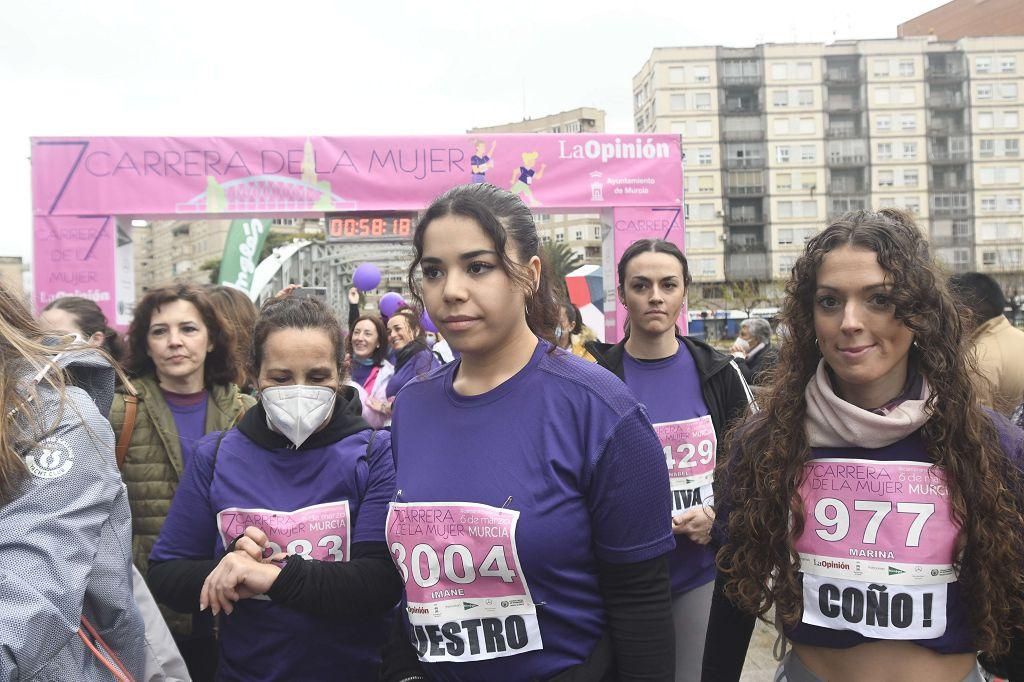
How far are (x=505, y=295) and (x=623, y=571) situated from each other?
65 cm

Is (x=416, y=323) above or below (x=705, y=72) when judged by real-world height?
below

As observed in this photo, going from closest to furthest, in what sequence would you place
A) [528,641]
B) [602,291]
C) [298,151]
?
[528,641] < [298,151] < [602,291]

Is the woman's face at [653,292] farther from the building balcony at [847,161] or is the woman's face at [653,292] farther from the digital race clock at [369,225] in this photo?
the building balcony at [847,161]

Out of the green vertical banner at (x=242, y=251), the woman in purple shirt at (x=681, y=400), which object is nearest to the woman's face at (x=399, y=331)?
the woman in purple shirt at (x=681, y=400)

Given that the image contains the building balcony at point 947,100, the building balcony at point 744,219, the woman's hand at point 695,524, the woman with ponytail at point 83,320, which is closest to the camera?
the woman's hand at point 695,524

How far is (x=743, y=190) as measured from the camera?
72.1 m

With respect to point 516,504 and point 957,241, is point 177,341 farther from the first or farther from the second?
point 957,241

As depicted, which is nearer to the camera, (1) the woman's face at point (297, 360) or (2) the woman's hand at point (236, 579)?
(2) the woman's hand at point (236, 579)

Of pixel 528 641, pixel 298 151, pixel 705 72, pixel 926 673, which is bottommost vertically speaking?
pixel 926 673

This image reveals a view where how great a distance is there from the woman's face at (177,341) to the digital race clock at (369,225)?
5993 millimetres

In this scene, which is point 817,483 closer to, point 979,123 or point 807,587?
point 807,587

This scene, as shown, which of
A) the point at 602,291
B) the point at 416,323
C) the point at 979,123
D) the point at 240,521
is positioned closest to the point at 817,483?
the point at 240,521

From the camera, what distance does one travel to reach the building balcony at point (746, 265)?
70.4 meters

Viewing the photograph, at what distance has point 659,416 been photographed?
331cm
